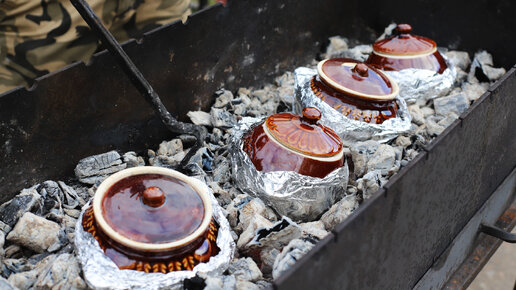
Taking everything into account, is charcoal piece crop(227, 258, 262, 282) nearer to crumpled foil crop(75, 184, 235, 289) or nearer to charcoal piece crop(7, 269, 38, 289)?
crumpled foil crop(75, 184, 235, 289)

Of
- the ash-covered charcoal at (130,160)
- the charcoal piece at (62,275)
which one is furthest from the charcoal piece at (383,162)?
the charcoal piece at (62,275)

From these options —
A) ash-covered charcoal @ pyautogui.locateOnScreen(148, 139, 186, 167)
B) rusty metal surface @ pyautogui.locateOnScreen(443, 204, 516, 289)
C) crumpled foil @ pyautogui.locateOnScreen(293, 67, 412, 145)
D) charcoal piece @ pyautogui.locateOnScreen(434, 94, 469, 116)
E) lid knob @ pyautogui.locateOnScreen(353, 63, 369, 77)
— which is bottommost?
rusty metal surface @ pyautogui.locateOnScreen(443, 204, 516, 289)

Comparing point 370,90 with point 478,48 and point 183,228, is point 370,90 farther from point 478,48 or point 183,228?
point 478,48

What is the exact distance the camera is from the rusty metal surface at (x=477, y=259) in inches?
65.3

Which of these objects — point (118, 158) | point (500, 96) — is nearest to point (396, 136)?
point (500, 96)

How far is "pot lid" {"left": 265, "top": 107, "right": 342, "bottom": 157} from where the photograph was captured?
4.72ft

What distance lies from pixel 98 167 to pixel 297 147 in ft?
2.06

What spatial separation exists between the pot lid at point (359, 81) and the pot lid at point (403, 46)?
291 mm

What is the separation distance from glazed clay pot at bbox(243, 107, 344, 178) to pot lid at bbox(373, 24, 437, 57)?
0.71m

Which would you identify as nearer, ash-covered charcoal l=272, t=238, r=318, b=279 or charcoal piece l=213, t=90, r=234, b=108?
ash-covered charcoal l=272, t=238, r=318, b=279

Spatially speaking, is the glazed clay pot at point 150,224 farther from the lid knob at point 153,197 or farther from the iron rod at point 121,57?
the iron rod at point 121,57

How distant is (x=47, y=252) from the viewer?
1323 millimetres

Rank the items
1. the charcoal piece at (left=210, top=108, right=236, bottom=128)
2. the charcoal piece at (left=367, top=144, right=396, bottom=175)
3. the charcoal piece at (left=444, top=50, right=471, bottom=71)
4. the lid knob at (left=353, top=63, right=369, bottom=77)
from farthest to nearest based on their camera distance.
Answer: the charcoal piece at (left=444, top=50, right=471, bottom=71) < the charcoal piece at (left=210, top=108, right=236, bottom=128) < the lid knob at (left=353, top=63, right=369, bottom=77) < the charcoal piece at (left=367, top=144, right=396, bottom=175)

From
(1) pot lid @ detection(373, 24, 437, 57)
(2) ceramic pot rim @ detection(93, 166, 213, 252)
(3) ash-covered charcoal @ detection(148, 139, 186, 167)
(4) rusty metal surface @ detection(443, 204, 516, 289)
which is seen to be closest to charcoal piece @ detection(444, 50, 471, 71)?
(1) pot lid @ detection(373, 24, 437, 57)
